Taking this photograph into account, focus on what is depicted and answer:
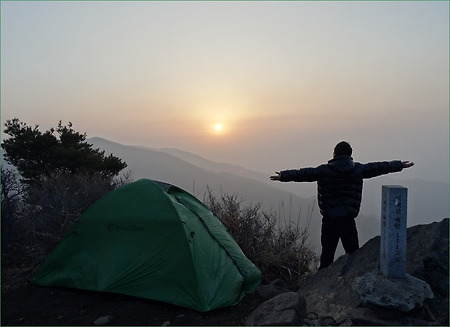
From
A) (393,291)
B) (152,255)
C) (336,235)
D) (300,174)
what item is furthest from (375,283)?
(152,255)

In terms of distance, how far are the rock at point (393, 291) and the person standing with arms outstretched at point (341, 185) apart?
49.3 inches

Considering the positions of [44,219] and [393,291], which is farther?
[44,219]

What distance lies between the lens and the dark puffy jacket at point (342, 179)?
5785 mm

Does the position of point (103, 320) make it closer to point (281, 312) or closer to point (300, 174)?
point (281, 312)

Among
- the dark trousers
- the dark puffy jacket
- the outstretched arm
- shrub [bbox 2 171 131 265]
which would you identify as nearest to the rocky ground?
the dark trousers

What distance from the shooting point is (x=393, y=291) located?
4.40 meters

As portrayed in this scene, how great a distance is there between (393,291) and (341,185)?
178 centimetres

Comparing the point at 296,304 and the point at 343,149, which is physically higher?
the point at 343,149

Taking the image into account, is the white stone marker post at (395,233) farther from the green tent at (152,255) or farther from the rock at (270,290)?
the green tent at (152,255)

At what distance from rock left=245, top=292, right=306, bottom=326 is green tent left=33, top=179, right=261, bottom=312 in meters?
0.73

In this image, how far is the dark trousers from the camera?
5910 mm

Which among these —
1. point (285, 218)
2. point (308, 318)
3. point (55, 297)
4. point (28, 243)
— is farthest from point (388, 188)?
point (28, 243)

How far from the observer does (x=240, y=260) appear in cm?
568

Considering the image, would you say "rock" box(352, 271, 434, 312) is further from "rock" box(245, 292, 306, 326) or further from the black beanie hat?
the black beanie hat
